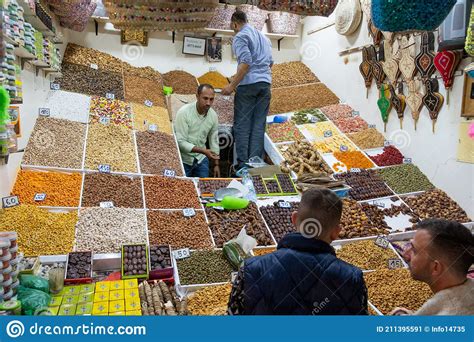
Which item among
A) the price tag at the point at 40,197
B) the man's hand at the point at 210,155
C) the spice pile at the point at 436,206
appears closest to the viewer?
the price tag at the point at 40,197

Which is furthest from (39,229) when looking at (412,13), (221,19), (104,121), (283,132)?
(221,19)

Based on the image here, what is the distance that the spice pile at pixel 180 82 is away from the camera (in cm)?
560

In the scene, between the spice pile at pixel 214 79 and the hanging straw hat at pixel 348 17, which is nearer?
the hanging straw hat at pixel 348 17

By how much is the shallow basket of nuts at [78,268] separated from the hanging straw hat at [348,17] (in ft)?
14.6

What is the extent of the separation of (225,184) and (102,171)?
1093mm

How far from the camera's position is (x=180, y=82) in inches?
224

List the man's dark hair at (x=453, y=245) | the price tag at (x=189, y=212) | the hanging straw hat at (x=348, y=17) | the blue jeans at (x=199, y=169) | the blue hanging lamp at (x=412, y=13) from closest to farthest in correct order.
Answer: the man's dark hair at (x=453, y=245)
the blue hanging lamp at (x=412, y=13)
the price tag at (x=189, y=212)
the blue jeans at (x=199, y=169)
the hanging straw hat at (x=348, y=17)

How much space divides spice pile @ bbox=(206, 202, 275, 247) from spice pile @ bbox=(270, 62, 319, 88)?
3.21 meters

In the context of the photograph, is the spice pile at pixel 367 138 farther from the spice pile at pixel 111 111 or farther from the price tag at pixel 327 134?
the spice pile at pixel 111 111
